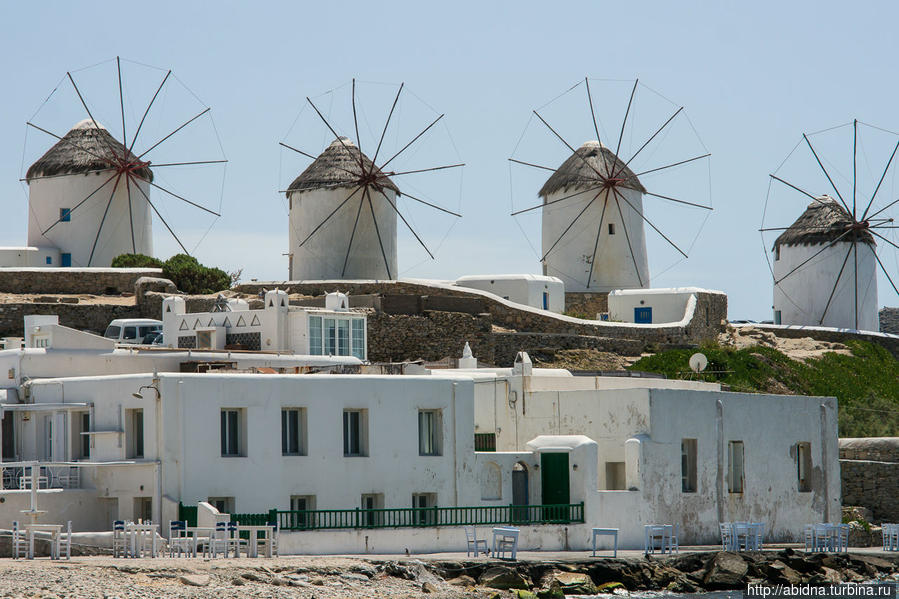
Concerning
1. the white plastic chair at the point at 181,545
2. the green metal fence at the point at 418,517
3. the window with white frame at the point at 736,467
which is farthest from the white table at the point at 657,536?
the white plastic chair at the point at 181,545

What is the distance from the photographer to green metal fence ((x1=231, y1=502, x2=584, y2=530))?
24.9 m

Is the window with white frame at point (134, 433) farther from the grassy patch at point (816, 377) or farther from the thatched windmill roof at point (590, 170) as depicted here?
the thatched windmill roof at point (590, 170)

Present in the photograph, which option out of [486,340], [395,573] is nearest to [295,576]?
[395,573]

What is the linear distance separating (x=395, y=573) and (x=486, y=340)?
23700 millimetres

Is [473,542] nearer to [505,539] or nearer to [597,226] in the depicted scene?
[505,539]

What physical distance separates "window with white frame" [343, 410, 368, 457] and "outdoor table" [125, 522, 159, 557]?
529cm

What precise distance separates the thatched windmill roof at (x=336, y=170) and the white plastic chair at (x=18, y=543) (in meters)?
32.7

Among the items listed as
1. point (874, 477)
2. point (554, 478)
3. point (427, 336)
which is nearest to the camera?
point (554, 478)

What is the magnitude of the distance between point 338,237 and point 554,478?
1063 inches

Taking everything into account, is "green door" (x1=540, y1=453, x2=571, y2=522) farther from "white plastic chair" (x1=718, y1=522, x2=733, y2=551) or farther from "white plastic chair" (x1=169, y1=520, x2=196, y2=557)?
"white plastic chair" (x1=169, y1=520, x2=196, y2=557)

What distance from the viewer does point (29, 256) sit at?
54094 mm

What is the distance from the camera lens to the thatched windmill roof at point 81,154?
2173 inches

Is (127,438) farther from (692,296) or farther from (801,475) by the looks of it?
(692,296)

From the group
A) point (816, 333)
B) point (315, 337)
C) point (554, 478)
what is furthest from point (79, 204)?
point (554, 478)
